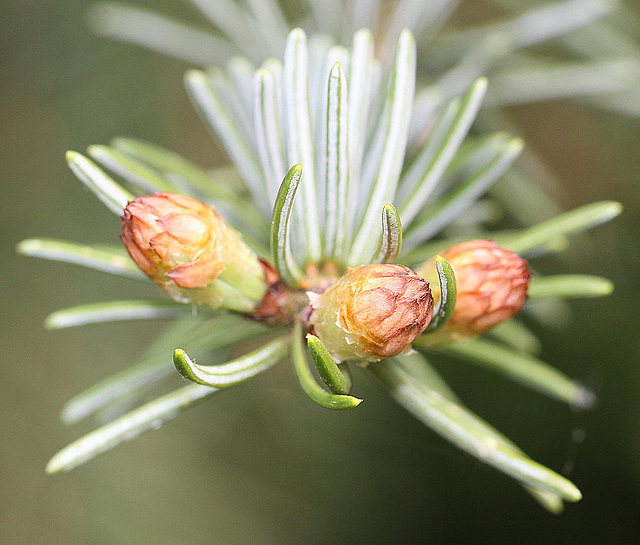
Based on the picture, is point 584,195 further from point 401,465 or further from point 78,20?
point 78,20

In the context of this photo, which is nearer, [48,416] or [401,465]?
[401,465]

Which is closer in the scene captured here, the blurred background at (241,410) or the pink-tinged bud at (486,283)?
the pink-tinged bud at (486,283)

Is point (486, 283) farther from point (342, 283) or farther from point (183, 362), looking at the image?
point (183, 362)

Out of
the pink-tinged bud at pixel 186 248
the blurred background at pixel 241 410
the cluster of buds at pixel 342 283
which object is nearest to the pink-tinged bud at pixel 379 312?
the cluster of buds at pixel 342 283

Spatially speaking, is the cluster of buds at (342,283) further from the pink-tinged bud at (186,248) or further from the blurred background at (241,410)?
the blurred background at (241,410)

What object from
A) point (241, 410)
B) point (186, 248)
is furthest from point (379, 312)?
point (241, 410)

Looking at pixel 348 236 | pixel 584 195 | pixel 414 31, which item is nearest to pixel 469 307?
pixel 348 236

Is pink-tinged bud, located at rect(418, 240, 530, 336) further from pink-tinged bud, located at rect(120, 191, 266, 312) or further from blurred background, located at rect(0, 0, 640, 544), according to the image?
blurred background, located at rect(0, 0, 640, 544)
